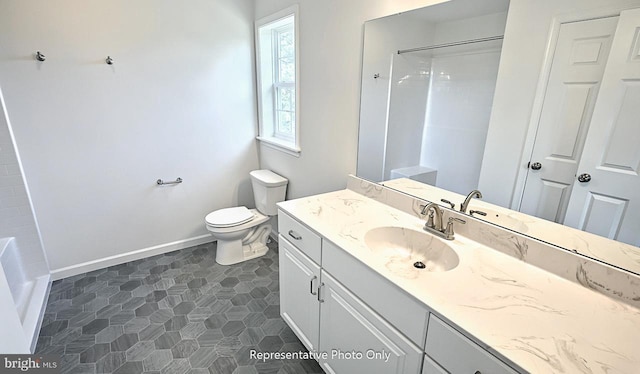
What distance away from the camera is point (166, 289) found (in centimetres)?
233

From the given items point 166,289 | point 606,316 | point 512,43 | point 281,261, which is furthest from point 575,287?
point 166,289

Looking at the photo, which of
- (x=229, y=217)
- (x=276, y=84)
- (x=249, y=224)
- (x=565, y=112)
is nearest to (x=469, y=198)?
(x=565, y=112)

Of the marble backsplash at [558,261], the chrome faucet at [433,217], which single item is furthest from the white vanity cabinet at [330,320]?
→ the marble backsplash at [558,261]

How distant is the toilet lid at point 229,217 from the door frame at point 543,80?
6.59 feet

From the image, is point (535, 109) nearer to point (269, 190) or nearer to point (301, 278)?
point (301, 278)

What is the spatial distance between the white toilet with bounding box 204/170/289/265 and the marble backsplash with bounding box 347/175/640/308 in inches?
59.7

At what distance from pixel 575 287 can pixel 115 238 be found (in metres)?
3.05

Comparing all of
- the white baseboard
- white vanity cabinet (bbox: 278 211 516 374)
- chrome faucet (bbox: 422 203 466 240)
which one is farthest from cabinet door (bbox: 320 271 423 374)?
the white baseboard

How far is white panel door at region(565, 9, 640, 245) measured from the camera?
3.07ft

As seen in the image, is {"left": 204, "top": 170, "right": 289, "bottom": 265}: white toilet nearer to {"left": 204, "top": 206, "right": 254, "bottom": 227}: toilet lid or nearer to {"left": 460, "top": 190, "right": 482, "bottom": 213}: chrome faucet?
{"left": 204, "top": 206, "right": 254, "bottom": 227}: toilet lid

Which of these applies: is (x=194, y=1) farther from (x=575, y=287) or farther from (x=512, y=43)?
(x=575, y=287)

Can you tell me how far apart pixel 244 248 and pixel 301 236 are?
4.66ft

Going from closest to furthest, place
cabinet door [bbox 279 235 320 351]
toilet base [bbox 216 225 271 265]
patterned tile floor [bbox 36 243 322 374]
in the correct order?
1. cabinet door [bbox 279 235 320 351]
2. patterned tile floor [bbox 36 243 322 374]
3. toilet base [bbox 216 225 271 265]

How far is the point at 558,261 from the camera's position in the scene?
3.62 feet
